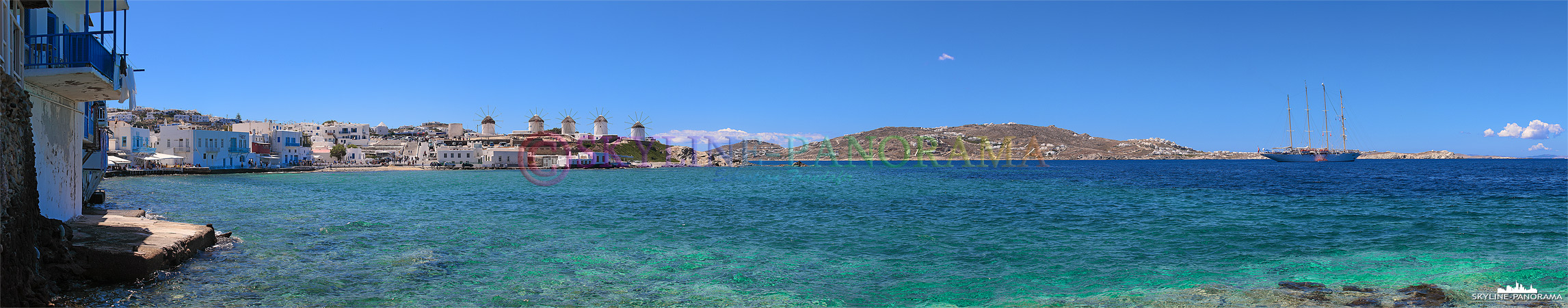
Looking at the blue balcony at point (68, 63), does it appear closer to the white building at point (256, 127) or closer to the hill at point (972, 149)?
the white building at point (256, 127)

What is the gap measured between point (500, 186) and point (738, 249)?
115 ft

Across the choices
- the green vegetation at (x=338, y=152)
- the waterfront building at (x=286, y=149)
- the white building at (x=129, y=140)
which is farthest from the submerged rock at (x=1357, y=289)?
the green vegetation at (x=338, y=152)

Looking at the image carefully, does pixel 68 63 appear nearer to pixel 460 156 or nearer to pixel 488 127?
pixel 460 156

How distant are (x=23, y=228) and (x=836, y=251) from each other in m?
10.4

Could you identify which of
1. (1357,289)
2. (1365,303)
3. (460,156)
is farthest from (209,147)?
(1365,303)

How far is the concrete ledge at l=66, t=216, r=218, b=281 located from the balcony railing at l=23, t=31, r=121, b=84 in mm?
2200

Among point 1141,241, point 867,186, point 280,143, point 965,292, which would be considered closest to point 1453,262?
point 1141,241

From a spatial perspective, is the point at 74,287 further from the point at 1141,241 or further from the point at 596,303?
the point at 1141,241

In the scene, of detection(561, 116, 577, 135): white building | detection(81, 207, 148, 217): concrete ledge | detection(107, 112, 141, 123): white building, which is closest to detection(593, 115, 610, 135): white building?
detection(561, 116, 577, 135): white building

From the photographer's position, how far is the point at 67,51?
9516mm

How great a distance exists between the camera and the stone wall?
6.09 metres

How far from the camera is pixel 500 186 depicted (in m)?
44.7

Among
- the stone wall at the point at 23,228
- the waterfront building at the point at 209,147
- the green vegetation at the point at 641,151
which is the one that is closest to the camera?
the stone wall at the point at 23,228

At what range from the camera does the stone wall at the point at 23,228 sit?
6094 mm
